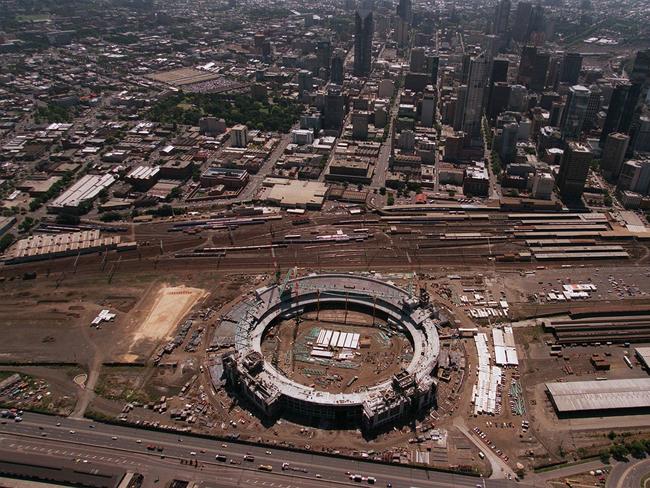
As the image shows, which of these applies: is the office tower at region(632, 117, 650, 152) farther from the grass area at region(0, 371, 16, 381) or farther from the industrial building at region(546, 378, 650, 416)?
the grass area at region(0, 371, 16, 381)

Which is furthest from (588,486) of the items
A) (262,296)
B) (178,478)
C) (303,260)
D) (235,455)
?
(303,260)

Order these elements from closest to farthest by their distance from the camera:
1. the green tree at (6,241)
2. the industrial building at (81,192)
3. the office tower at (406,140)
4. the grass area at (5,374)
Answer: the grass area at (5,374) → the green tree at (6,241) → the industrial building at (81,192) → the office tower at (406,140)

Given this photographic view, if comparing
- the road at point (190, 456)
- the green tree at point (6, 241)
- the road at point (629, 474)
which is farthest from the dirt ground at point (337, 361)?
the green tree at point (6, 241)

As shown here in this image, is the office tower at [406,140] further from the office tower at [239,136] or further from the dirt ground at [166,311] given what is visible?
the dirt ground at [166,311]

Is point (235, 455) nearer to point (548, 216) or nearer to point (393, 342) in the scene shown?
point (393, 342)

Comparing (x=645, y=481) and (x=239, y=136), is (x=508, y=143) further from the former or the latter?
(x=645, y=481)

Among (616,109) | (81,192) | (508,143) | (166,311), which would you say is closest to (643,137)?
(616,109)

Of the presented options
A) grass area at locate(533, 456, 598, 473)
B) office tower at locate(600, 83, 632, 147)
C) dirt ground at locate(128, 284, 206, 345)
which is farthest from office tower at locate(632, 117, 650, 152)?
dirt ground at locate(128, 284, 206, 345)
